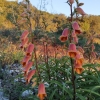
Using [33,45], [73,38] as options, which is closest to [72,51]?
[73,38]

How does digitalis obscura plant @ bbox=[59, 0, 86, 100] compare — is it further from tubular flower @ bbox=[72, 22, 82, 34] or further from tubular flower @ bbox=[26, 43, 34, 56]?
tubular flower @ bbox=[26, 43, 34, 56]

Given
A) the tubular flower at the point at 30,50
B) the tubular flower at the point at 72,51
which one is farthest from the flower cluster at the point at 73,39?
the tubular flower at the point at 30,50

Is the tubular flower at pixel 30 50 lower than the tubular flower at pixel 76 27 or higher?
lower

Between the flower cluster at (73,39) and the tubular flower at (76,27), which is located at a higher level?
the tubular flower at (76,27)

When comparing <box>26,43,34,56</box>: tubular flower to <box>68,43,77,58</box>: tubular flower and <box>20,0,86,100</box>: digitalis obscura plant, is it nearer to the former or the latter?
<box>20,0,86,100</box>: digitalis obscura plant

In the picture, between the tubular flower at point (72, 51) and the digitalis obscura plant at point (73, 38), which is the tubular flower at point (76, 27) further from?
the tubular flower at point (72, 51)

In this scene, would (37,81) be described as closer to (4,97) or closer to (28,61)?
(28,61)

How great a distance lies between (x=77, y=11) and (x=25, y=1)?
46cm

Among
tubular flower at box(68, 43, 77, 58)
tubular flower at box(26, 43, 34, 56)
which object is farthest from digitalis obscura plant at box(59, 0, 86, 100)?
tubular flower at box(26, 43, 34, 56)

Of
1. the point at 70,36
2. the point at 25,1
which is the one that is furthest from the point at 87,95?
the point at 25,1

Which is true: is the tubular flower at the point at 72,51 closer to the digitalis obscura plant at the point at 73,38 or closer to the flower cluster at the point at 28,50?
the digitalis obscura plant at the point at 73,38

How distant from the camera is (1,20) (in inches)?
1077

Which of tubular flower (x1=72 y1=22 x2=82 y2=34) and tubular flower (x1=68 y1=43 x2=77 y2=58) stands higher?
tubular flower (x1=72 y1=22 x2=82 y2=34)

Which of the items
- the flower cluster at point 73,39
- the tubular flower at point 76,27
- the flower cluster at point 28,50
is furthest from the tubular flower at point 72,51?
the flower cluster at point 28,50
